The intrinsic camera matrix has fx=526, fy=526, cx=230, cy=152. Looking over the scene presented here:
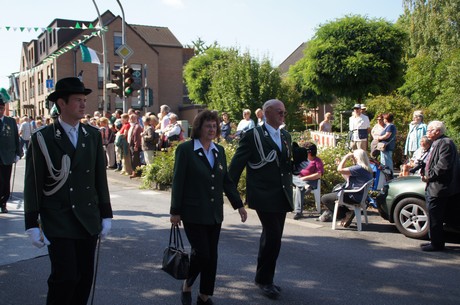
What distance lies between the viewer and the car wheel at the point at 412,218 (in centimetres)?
782

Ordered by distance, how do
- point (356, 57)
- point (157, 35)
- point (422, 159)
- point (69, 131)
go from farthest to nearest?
point (157, 35), point (356, 57), point (422, 159), point (69, 131)

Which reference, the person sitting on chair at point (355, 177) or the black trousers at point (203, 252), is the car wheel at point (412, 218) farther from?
the black trousers at point (203, 252)

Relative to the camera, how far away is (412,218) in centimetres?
794

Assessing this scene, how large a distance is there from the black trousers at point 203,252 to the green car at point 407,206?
14.0 ft

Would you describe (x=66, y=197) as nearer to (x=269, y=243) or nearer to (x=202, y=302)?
(x=202, y=302)

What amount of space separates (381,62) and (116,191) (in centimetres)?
1847

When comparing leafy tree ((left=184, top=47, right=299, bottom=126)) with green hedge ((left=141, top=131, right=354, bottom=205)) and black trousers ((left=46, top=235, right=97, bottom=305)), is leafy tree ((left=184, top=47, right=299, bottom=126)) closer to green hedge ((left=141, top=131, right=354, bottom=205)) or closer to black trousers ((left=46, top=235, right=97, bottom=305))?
green hedge ((left=141, top=131, right=354, bottom=205))

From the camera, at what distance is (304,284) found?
5652 millimetres

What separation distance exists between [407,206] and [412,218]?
0.19 meters

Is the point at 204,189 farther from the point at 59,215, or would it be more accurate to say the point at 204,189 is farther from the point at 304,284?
the point at 304,284

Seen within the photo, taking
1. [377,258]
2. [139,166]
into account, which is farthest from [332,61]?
[377,258]

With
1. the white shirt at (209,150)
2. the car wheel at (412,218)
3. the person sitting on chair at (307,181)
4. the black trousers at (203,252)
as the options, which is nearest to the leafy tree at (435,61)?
the person sitting on chair at (307,181)

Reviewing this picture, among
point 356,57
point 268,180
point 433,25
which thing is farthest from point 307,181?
point 433,25

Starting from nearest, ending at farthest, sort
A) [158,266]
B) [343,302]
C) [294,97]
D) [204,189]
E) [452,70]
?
[204,189]
[343,302]
[158,266]
[452,70]
[294,97]
